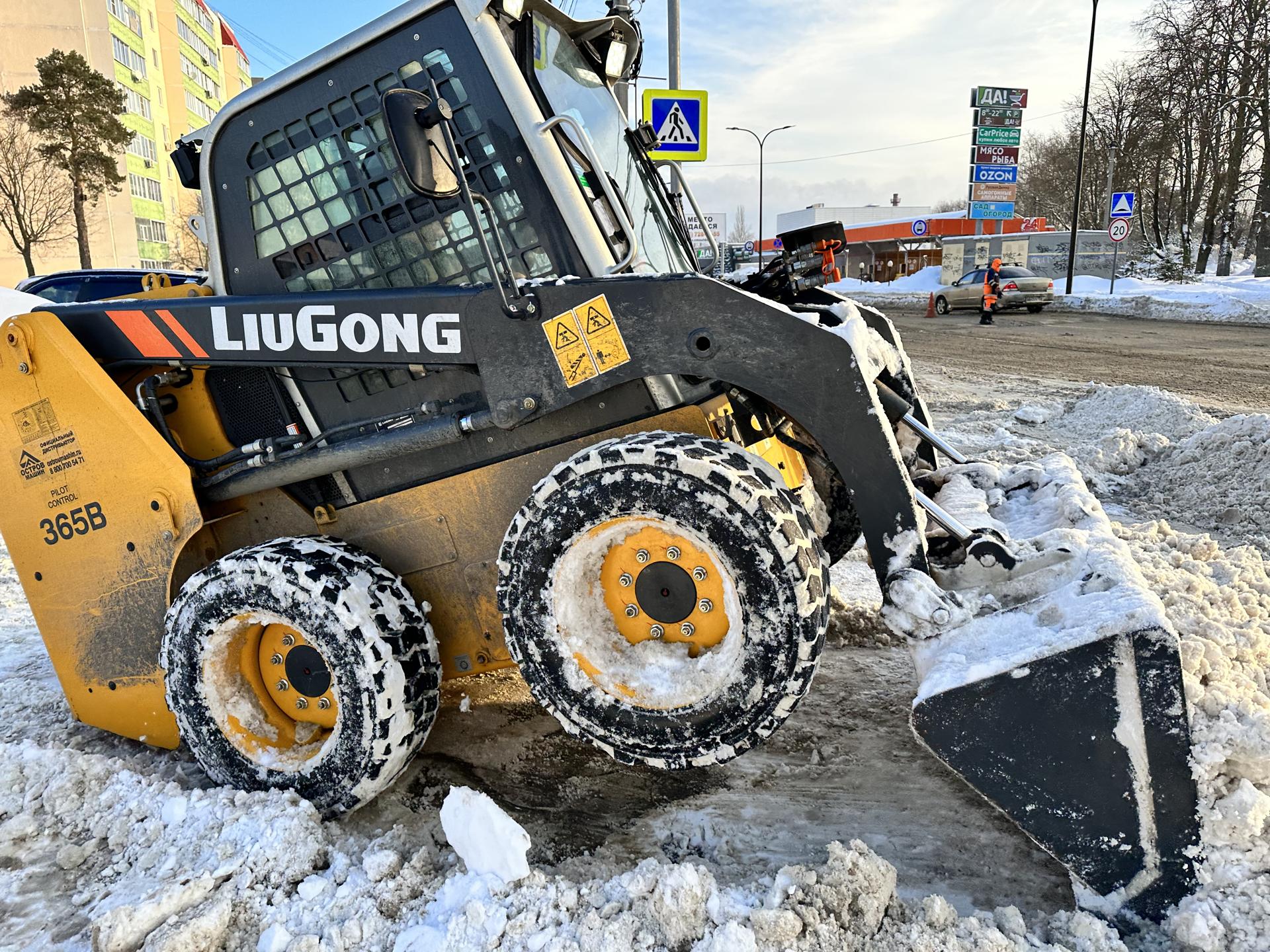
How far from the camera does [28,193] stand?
92.8ft

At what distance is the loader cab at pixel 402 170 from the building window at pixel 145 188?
51.3 metres

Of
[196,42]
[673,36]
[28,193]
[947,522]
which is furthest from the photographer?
[196,42]

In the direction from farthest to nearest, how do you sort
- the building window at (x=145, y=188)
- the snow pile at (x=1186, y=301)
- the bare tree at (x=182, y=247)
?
the building window at (x=145, y=188) → the bare tree at (x=182, y=247) → the snow pile at (x=1186, y=301)

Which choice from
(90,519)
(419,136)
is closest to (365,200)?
(419,136)

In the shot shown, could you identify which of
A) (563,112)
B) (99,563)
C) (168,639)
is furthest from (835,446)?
(99,563)

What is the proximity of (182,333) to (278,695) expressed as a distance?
4.51 ft

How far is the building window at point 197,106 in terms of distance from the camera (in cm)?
6047

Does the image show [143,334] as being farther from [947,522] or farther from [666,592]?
[947,522]

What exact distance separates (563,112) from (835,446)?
1592 millimetres

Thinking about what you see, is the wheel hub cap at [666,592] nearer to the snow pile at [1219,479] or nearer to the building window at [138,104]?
the snow pile at [1219,479]

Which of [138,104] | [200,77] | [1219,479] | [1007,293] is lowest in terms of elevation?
[1007,293]

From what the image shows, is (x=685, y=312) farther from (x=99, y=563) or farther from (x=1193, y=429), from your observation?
(x=1193, y=429)

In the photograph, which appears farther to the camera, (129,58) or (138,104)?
(138,104)

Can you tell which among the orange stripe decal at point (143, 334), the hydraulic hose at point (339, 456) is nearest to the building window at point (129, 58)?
the orange stripe decal at point (143, 334)
